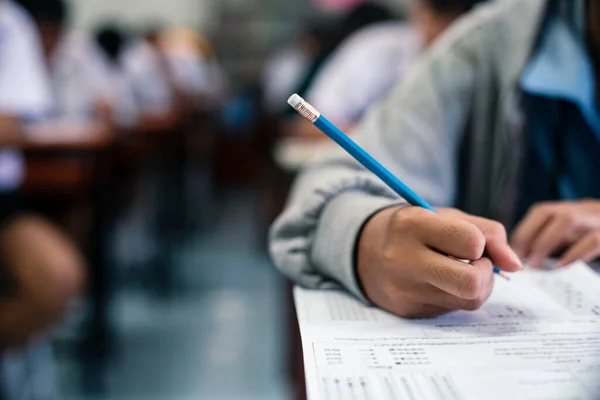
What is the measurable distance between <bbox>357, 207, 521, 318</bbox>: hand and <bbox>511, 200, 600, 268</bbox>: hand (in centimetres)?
16

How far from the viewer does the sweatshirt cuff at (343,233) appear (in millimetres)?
541

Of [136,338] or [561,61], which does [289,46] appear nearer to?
[136,338]

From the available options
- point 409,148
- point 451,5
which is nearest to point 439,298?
point 409,148

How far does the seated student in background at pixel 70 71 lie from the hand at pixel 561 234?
173 centimetres

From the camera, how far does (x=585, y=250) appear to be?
61 centimetres

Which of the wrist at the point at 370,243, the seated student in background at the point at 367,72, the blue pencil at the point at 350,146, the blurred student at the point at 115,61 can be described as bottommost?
the blurred student at the point at 115,61

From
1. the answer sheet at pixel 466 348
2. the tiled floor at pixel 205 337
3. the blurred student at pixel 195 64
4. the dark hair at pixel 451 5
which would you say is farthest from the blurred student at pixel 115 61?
the answer sheet at pixel 466 348

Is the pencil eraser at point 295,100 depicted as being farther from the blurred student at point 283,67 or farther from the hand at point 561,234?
the blurred student at point 283,67

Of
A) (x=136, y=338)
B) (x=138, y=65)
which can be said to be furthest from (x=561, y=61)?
(x=138, y=65)

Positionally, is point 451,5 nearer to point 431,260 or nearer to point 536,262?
point 536,262

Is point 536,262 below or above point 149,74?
above

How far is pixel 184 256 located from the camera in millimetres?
3650

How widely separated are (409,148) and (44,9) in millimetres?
2421

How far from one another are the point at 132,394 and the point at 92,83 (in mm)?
2732
